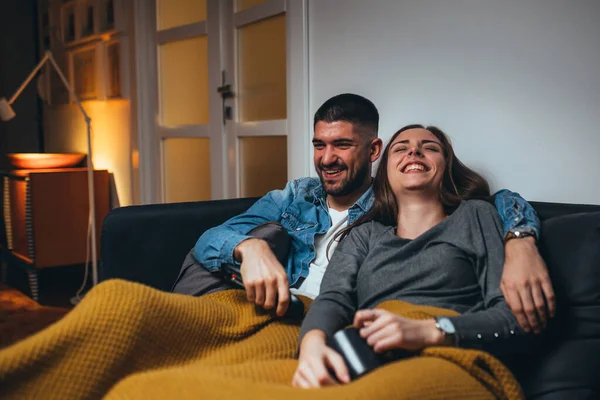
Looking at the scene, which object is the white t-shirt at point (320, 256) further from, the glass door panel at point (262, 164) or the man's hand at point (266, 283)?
the glass door panel at point (262, 164)

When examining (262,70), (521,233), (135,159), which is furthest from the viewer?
(135,159)

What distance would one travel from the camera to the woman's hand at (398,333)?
1042 millimetres

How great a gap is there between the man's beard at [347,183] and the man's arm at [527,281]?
556 millimetres

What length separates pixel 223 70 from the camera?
9.46 ft

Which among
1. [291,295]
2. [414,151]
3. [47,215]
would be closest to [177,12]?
[47,215]

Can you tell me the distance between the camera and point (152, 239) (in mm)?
1714

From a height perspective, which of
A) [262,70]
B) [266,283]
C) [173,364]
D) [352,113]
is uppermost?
[262,70]

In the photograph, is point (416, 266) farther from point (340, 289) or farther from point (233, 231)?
point (233, 231)

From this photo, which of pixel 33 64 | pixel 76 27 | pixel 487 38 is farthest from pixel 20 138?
pixel 487 38

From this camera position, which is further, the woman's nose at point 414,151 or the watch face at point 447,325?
the woman's nose at point 414,151

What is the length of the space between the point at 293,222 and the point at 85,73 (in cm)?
277

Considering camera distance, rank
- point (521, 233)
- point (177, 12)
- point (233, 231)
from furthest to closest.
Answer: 1. point (177, 12)
2. point (233, 231)
3. point (521, 233)

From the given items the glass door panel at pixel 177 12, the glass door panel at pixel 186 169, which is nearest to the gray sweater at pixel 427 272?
the glass door panel at pixel 186 169

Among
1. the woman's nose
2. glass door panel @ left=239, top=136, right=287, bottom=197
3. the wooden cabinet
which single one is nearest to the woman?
the woman's nose
